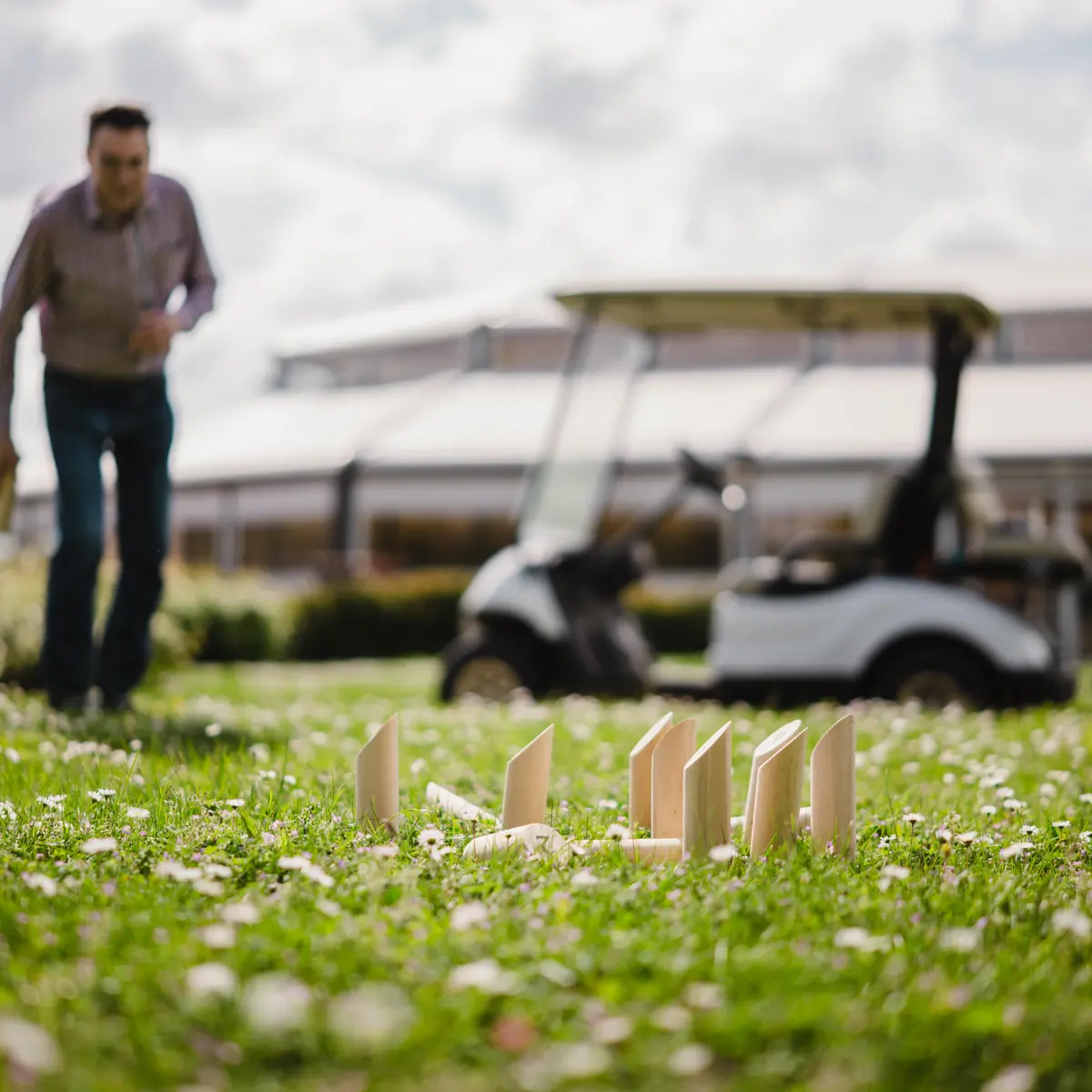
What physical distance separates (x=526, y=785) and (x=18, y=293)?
3042mm

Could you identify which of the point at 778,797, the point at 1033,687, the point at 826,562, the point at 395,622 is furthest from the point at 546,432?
the point at 778,797

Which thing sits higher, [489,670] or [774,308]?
[774,308]

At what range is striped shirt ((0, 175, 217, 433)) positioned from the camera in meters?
4.96

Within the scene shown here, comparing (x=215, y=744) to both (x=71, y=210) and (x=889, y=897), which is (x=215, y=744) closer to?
(x=71, y=210)

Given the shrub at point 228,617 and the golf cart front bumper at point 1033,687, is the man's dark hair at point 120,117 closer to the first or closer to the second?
the golf cart front bumper at point 1033,687

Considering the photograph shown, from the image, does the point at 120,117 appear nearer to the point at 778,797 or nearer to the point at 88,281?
the point at 88,281

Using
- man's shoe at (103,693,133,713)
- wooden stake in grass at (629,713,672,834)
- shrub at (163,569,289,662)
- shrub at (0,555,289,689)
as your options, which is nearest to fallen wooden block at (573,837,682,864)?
wooden stake in grass at (629,713,672,834)

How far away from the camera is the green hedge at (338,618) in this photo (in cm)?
1538

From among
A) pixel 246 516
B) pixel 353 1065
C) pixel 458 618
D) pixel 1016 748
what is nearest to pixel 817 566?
pixel 1016 748

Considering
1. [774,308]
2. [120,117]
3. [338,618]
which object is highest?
[120,117]

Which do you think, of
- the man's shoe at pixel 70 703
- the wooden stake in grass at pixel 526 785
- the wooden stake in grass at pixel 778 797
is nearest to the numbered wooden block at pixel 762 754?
the wooden stake in grass at pixel 778 797

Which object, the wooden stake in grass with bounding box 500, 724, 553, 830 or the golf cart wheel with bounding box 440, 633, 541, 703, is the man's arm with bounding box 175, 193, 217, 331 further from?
the golf cart wheel with bounding box 440, 633, 541, 703

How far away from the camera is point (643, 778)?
3.13 m

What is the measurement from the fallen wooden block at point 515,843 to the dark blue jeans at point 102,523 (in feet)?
9.22
